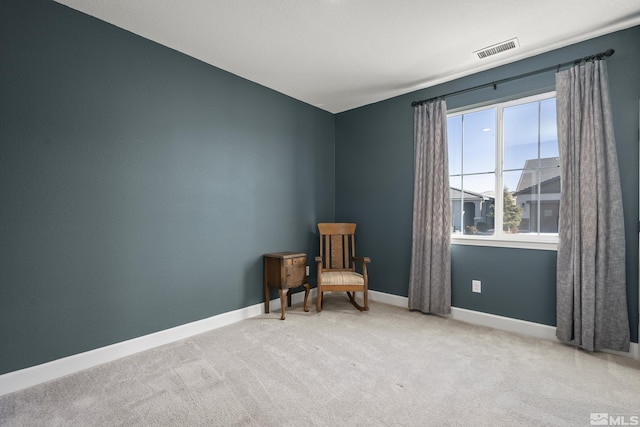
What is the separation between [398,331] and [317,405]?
1.38 meters

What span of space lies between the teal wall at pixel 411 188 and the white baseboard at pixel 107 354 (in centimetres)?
190

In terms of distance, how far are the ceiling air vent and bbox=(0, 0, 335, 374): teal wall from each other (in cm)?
228

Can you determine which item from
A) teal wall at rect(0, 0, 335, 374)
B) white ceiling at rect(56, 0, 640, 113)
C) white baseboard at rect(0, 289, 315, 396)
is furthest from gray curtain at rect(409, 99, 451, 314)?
white baseboard at rect(0, 289, 315, 396)

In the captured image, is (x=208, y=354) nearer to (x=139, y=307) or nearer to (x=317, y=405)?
(x=139, y=307)

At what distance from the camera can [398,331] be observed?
2939 millimetres

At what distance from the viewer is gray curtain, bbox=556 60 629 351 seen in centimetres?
239

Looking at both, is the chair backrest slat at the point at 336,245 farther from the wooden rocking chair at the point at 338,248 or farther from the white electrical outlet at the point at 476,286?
the white electrical outlet at the point at 476,286

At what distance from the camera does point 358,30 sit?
2479mm

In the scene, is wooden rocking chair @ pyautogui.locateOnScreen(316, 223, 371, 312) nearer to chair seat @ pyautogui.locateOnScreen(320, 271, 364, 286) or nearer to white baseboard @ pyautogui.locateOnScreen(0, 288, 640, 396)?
chair seat @ pyautogui.locateOnScreen(320, 271, 364, 286)

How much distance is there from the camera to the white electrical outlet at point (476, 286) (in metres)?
3.15

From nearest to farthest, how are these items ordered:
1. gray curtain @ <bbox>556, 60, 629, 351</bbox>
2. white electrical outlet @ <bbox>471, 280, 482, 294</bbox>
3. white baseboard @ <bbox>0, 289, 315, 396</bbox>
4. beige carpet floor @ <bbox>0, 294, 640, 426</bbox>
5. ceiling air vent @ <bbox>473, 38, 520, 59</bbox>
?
1. beige carpet floor @ <bbox>0, 294, 640, 426</bbox>
2. white baseboard @ <bbox>0, 289, 315, 396</bbox>
3. gray curtain @ <bbox>556, 60, 629, 351</bbox>
4. ceiling air vent @ <bbox>473, 38, 520, 59</bbox>
5. white electrical outlet @ <bbox>471, 280, 482, 294</bbox>

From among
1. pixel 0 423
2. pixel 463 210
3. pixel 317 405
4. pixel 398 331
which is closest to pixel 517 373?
pixel 398 331

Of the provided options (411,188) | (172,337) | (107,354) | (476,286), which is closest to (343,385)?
(172,337)

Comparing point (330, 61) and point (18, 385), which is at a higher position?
point (330, 61)
